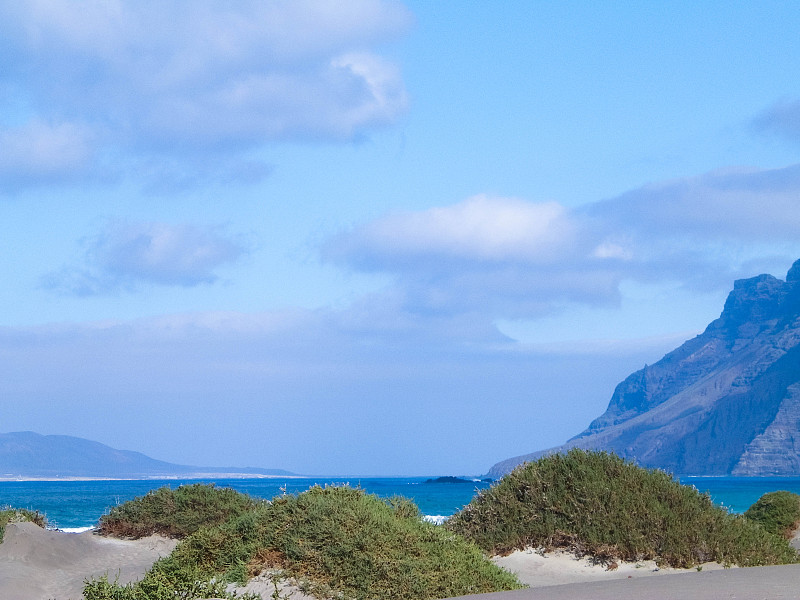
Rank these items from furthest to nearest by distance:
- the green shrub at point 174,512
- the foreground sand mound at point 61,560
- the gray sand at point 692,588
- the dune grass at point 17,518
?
the green shrub at point 174,512, the dune grass at point 17,518, the foreground sand mound at point 61,560, the gray sand at point 692,588

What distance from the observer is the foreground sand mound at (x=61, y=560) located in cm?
1970

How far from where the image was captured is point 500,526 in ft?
61.8

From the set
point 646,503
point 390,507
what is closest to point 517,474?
point 646,503

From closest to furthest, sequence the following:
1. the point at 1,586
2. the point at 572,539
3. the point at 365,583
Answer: the point at 365,583
the point at 572,539
the point at 1,586

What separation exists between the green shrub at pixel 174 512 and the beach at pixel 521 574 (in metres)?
0.39

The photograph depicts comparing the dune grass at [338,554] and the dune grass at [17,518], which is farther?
the dune grass at [17,518]

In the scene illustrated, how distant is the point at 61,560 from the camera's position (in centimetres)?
2259

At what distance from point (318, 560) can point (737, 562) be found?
8290 mm

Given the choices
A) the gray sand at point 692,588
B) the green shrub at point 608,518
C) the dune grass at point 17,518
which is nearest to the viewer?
the gray sand at point 692,588

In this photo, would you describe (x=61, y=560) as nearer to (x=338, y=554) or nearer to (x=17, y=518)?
(x=17, y=518)

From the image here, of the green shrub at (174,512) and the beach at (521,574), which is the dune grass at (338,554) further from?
the green shrub at (174,512)

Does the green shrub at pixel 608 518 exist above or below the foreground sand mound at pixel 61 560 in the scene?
above

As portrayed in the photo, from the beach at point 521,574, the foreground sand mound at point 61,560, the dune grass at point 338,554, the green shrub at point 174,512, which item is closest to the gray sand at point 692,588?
the beach at point 521,574

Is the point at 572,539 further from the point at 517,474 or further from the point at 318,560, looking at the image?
the point at 318,560
